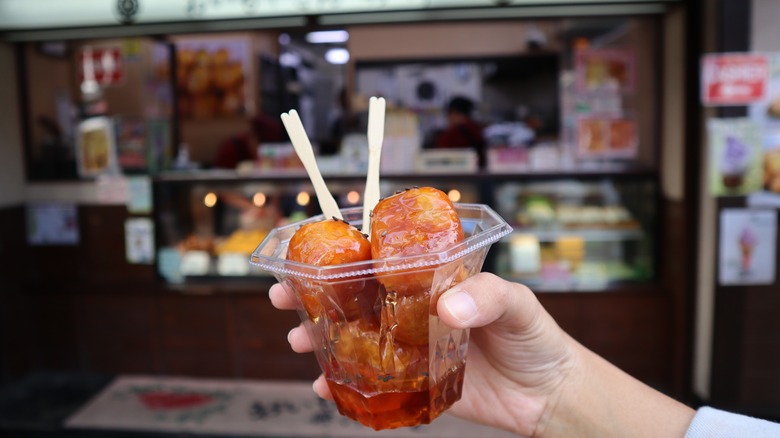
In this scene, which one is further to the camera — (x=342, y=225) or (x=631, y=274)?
(x=631, y=274)

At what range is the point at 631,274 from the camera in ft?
14.7

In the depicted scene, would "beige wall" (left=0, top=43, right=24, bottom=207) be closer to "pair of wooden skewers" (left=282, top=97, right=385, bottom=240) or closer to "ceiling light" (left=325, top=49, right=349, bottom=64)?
"ceiling light" (left=325, top=49, right=349, bottom=64)

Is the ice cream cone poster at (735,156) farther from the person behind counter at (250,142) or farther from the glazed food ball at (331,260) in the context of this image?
the person behind counter at (250,142)

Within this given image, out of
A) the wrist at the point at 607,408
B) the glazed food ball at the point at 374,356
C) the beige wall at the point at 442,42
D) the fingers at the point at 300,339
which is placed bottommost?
the wrist at the point at 607,408

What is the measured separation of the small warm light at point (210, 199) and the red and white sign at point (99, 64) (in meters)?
1.55

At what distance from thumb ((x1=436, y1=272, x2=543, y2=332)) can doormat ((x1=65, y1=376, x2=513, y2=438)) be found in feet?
8.61

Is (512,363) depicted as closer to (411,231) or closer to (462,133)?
(411,231)

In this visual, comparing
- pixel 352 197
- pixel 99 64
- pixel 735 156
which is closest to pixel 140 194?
pixel 99 64

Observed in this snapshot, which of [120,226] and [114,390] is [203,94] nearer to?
[120,226]

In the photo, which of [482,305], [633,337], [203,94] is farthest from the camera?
[203,94]

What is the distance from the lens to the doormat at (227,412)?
3752 mm

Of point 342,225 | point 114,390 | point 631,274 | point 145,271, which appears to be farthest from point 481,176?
point 342,225

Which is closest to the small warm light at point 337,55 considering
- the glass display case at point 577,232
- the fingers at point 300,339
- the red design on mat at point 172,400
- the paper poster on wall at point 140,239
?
the paper poster on wall at point 140,239

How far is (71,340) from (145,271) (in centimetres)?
76
